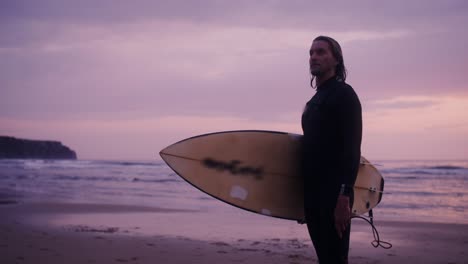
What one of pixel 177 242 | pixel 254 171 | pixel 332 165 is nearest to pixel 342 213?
pixel 332 165

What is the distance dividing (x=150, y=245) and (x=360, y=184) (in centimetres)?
288

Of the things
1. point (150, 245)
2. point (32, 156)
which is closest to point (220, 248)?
point (150, 245)

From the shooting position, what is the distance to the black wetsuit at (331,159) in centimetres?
205

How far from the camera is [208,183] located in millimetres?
3064

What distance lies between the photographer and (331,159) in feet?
6.84

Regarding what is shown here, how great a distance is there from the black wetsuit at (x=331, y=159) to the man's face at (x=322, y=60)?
0.46 ft

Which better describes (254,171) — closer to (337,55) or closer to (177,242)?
(337,55)

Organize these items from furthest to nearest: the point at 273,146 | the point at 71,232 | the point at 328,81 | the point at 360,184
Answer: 1. the point at 71,232
2. the point at 360,184
3. the point at 273,146
4. the point at 328,81

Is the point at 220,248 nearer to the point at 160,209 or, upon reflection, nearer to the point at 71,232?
the point at 71,232

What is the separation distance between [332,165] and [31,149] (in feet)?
209

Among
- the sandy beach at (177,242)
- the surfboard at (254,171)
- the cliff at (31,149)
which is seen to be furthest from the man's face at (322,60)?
the cliff at (31,149)

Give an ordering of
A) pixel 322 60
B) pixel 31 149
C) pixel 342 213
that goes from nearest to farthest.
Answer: pixel 342 213
pixel 322 60
pixel 31 149

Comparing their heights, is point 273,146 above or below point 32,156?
above

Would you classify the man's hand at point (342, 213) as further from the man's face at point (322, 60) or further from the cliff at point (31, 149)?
the cliff at point (31, 149)
